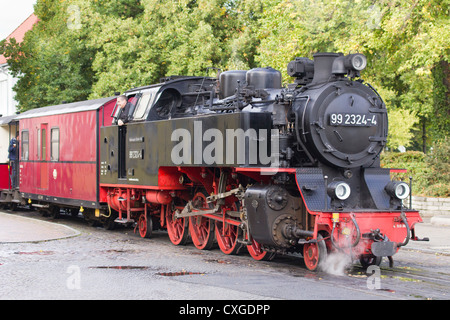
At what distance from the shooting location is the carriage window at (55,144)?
17191mm

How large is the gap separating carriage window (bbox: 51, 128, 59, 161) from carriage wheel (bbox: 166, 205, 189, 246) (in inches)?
212

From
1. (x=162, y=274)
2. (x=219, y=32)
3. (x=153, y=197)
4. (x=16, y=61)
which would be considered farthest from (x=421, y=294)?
(x=16, y=61)

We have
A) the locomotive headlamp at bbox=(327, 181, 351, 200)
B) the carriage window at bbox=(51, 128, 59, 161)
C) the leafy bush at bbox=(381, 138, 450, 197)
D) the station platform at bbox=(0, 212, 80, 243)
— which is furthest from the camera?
the leafy bush at bbox=(381, 138, 450, 197)

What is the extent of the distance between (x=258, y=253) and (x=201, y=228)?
6.53 ft

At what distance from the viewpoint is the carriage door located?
17797mm

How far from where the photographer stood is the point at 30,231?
45.7 ft

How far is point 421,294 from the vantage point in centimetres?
766

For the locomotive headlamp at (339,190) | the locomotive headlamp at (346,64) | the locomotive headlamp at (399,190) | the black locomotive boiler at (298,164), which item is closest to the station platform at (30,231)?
the black locomotive boiler at (298,164)

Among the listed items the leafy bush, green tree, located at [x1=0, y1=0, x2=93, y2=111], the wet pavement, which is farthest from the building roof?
the wet pavement

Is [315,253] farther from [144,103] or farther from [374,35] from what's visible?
[374,35]

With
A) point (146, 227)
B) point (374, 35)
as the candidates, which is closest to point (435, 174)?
point (374, 35)

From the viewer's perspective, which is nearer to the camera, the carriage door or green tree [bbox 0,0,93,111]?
the carriage door

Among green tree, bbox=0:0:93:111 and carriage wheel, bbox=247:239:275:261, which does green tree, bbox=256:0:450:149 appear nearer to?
carriage wheel, bbox=247:239:275:261
